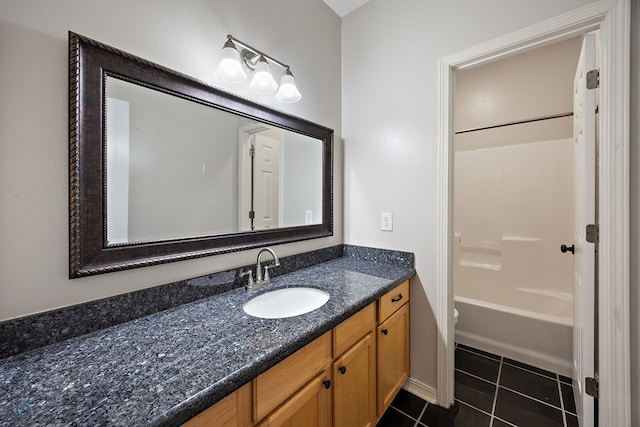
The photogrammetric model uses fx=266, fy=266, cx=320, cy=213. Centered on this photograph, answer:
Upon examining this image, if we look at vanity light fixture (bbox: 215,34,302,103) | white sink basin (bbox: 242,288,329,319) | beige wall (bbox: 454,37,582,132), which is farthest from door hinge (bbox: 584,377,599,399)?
vanity light fixture (bbox: 215,34,302,103)

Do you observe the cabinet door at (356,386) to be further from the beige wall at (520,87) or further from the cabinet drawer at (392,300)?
the beige wall at (520,87)

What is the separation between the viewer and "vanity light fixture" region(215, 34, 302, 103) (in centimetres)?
118

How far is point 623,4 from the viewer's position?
1089 mm

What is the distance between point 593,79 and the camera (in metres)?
1.22

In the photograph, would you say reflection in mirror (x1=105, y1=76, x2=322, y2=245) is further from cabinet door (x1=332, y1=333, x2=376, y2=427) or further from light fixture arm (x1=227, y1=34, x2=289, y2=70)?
cabinet door (x1=332, y1=333, x2=376, y2=427)

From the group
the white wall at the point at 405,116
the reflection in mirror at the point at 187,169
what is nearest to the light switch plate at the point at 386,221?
the white wall at the point at 405,116

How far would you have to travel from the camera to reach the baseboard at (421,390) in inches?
62.5

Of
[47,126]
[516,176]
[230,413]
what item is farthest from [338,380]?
[516,176]

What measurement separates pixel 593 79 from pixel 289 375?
1.81 meters

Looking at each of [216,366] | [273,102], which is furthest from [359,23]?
[216,366]

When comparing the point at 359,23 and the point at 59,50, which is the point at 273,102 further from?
the point at 359,23

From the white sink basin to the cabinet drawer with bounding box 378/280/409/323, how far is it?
311 mm

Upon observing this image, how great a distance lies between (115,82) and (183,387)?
101cm

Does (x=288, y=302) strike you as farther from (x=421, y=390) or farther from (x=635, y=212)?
(x=635, y=212)
